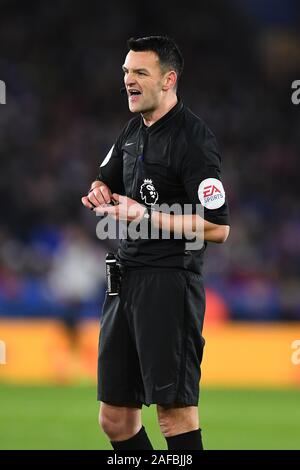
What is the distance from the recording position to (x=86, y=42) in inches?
698

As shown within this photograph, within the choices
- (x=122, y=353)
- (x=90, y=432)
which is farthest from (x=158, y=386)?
(x=90, y=432)

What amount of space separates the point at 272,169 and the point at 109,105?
9.95 ft

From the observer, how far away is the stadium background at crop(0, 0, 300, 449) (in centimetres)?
979

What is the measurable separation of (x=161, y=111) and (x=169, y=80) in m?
0.15

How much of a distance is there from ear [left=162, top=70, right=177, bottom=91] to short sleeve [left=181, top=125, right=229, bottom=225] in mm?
278

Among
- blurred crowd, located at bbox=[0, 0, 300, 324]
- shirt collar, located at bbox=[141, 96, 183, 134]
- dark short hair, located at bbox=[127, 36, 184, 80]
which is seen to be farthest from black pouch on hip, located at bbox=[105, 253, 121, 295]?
blurred crowd, located at bbox=[0, 0, 300, 324]

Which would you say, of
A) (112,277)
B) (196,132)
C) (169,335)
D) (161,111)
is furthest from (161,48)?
(169,335)

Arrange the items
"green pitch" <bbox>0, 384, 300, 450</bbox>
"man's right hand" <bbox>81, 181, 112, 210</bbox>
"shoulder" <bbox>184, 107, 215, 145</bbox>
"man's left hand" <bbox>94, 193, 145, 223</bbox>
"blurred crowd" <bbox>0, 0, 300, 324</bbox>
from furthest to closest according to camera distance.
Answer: "blurred crowd" <bbox>0, 0, 300, 324</bbox>, "green pitch" <bbox>0, 384, 300, 450</bbox>, "man's right hand" <bbox>81, 181, 112, 210</bbox>, "shoulder" <bbox>184, 107, 215, 145</bbox>, "man's left hand" <bbox>94, 193, 145, 223</bbox>

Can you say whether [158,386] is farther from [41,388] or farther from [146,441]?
[41,388]

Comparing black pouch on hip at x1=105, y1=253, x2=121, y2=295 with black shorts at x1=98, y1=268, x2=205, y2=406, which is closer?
black shorts at x1=98, y1=268, x2=205, y2=406

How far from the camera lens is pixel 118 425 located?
4.70m

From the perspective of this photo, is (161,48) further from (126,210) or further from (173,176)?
(126,210)

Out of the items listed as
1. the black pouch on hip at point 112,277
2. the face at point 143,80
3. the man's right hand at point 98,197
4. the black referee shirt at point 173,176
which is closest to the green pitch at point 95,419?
the black pouch on hip at point 112,277

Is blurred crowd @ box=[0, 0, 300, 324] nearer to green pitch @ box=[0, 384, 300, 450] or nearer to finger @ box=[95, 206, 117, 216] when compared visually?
green pitch @ box=[0, 384, 300, 450]
